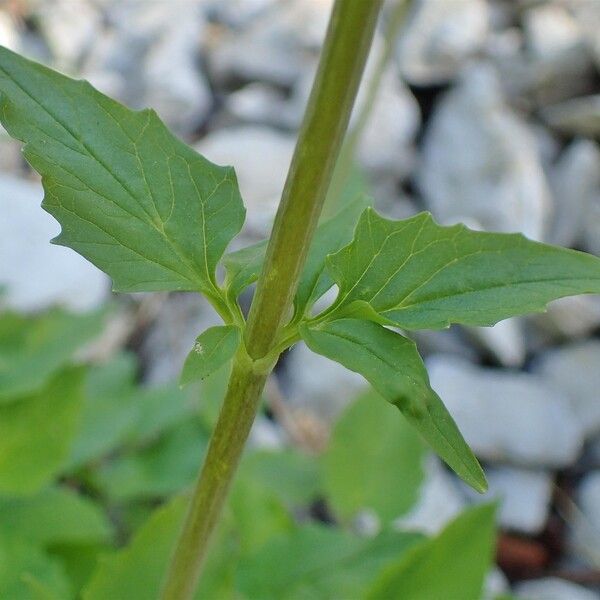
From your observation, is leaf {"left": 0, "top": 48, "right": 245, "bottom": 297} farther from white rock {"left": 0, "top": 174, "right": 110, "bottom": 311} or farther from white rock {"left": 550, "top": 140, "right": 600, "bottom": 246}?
white rock {"left": 550, "top": 140, "right": 600, "bottom": 246}

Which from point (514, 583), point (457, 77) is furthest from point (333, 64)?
point (457, 77)

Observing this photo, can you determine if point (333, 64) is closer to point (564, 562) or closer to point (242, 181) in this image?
point (564, 562)

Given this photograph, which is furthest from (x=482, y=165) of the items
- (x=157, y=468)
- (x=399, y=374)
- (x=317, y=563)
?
(x=399, y=374)

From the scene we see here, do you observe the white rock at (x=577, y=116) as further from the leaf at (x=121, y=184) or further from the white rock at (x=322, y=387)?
the leaf at (x=121, y=184)

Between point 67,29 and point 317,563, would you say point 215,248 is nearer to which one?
point 317,563

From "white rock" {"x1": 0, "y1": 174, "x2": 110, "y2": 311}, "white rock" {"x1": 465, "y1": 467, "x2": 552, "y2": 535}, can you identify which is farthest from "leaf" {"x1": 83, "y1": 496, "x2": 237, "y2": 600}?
"white rock" {"x1": 0, "y1": 174, "x2": 110, "y2": 311}

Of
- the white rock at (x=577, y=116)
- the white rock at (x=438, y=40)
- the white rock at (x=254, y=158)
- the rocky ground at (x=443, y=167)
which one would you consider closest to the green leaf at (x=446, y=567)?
the rocky ground at (x=443, y=167)
